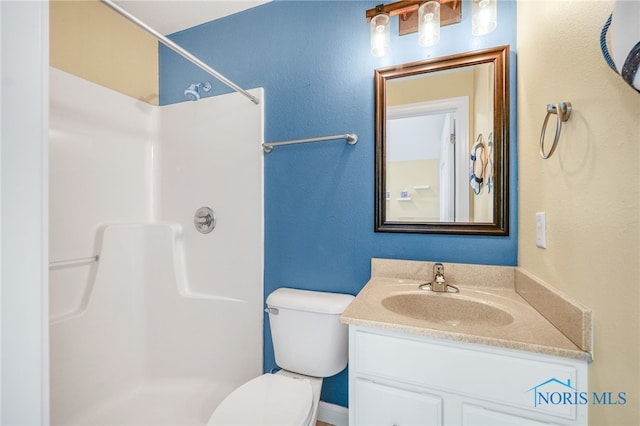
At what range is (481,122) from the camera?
127 cm

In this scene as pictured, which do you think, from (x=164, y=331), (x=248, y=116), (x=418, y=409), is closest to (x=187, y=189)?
(x=248, y=116)

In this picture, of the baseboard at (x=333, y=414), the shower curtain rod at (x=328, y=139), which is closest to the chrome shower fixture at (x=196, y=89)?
the shower curtain rod at (x=328, y=139)

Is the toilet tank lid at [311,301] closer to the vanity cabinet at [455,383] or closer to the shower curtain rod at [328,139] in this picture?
the vanity cabinet at [455,383]

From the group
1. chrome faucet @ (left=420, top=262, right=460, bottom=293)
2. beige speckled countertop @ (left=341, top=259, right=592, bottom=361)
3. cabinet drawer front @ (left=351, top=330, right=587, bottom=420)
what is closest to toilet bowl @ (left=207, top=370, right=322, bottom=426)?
cabinet drawer front @ (left=351, top=330, right=587, bottom=420)

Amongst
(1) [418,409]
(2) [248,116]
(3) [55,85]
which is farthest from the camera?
(2) [248,116]

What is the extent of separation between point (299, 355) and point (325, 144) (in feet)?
3.47

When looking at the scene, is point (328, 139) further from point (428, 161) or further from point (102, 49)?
point (102, 49)

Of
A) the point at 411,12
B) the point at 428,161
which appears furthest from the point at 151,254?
the point at 411,12

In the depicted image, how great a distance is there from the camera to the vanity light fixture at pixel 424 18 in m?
1.20

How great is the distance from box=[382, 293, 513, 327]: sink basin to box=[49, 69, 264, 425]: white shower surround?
2.70ft

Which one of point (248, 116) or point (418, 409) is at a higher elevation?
point (248, 116)

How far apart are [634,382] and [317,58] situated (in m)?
1.66

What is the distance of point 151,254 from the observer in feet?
6.08
